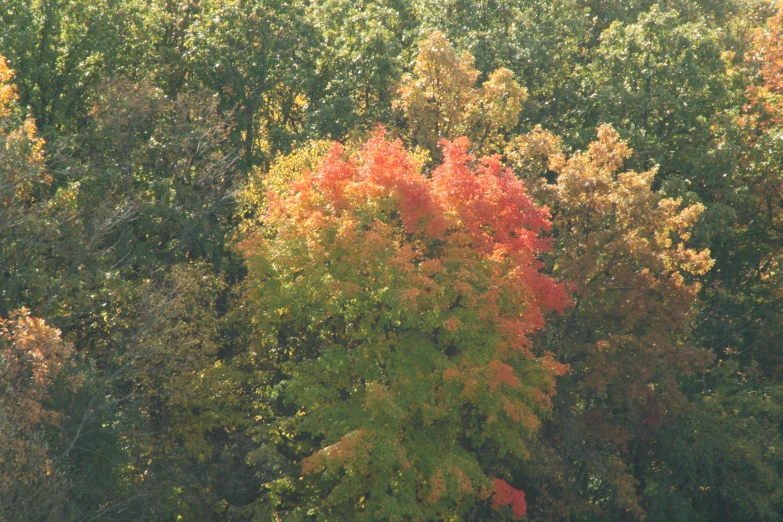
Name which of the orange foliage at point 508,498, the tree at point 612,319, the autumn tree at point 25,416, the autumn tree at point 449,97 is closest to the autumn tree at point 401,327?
the orange foliage at point 508,498

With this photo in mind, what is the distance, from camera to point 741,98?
1491 inches

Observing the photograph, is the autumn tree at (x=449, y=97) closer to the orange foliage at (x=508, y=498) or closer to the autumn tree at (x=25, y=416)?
the orange foliage at (x=508, y=498)

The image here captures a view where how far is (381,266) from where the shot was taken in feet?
80.9

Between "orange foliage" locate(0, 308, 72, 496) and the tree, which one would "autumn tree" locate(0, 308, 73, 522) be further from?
the tree

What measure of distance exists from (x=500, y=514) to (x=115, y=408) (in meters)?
10.5

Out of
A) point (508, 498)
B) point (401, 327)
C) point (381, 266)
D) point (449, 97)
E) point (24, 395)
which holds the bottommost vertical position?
point (508, 498)

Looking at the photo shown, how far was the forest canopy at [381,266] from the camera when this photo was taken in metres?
24.2

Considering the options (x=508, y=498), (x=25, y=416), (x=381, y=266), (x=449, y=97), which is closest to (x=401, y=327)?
(x=381, y=266)

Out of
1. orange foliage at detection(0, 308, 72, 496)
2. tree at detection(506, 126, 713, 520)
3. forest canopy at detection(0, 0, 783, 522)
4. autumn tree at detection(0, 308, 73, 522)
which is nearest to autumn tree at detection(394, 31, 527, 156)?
forest canopy at detection(0, 0, 783, 522)

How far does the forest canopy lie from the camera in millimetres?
24250

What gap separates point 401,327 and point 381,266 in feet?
6.19

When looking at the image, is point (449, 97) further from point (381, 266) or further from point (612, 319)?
point (381, 266)

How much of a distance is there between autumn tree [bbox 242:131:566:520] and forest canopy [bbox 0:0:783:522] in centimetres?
9

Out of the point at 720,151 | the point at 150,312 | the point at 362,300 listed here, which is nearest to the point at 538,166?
the point at 720,151
